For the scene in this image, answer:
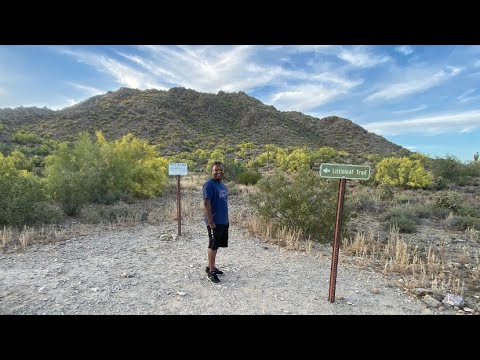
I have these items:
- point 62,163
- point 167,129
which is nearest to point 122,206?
point 62,163

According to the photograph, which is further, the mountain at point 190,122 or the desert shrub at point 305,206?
the mountain at point 190,122

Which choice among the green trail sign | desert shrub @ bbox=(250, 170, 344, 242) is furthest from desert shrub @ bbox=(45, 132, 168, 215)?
the green trail sign

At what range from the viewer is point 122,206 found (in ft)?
34.5

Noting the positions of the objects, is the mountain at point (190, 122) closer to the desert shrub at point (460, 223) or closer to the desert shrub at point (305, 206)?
the desert shrub at point (305, 206)

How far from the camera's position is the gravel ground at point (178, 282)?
15.2 ft

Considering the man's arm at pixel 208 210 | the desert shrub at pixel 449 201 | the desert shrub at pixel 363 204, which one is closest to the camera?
the man's arm at pixel 208 210

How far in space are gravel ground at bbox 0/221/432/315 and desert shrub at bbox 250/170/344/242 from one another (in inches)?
27.1

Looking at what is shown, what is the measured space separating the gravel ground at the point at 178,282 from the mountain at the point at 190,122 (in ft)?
99.9

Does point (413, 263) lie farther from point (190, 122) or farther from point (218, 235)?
point (190, 122)

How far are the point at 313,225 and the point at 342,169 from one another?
4.10 meters

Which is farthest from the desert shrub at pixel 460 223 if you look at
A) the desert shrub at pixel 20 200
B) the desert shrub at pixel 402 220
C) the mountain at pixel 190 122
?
the mountain at pixel 190 122

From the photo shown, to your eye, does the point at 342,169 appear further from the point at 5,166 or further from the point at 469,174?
the point at 469,174

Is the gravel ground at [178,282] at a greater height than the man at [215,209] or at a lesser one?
lesser

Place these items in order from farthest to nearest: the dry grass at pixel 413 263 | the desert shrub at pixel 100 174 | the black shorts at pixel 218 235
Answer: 1. the desert shrub at pixel 100 174
2. the dry grass at pixel 413 263
3. the black shorts at pixel 218 235
